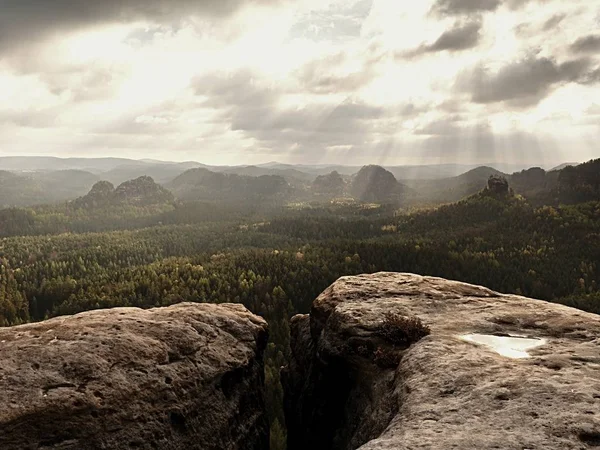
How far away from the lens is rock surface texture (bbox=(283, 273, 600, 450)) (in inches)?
575

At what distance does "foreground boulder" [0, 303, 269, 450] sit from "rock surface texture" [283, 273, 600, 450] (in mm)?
6252

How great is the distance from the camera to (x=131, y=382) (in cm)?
2180

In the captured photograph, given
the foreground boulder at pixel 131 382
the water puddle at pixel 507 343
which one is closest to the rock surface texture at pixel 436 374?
the water puddle at pixel 507 343

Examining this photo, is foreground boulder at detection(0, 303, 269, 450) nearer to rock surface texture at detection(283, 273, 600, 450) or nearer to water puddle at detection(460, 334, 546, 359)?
rock surface texture at detection(283, 273, 600, 450)

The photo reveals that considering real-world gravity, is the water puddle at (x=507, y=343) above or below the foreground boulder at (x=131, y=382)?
above

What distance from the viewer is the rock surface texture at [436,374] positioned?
14609mm

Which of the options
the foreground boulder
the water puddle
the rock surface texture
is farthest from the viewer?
the water puddle

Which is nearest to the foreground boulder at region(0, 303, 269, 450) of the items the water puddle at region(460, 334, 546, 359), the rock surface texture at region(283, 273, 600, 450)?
the rock surface texture at region(283, 273, 600, 450)

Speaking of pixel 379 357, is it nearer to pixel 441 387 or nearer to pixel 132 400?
pixel 441 387

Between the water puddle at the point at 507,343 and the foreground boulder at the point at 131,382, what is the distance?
15.6 meters

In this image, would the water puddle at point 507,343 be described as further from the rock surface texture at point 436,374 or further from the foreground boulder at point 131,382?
the foreground boulder at point 131,382

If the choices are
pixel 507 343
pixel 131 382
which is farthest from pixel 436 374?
pixel 131 382

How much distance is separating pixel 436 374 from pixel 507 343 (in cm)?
630

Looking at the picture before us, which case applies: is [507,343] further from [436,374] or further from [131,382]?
[131,382]
